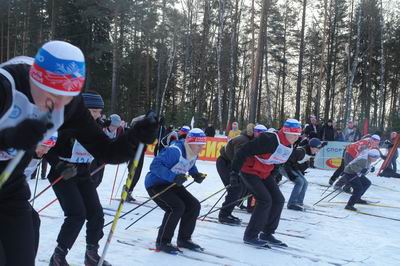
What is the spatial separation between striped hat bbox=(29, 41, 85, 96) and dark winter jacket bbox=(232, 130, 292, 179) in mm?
3728

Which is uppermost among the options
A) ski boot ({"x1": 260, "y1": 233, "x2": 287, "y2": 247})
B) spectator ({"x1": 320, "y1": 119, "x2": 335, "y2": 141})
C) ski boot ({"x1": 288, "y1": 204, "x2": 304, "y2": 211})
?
spectator ({"x1": 320, "y1": 119, "x2": 335, "y2": 141})

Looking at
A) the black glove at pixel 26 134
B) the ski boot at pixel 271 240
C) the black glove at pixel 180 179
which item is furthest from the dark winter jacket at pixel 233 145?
the black glove at pixel 26 134

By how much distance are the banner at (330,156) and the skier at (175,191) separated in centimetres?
1049

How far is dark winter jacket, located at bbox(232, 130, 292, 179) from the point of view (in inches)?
227

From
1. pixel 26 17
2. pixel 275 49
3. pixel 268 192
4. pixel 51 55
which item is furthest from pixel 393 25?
pixel 51 55

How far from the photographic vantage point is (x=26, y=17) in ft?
103

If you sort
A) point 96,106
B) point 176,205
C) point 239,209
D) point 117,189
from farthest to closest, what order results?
point 117,189 < point 239,209 < point 176,205 < point 96,106

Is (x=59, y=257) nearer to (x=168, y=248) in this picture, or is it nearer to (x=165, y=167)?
(x=168, y=248)

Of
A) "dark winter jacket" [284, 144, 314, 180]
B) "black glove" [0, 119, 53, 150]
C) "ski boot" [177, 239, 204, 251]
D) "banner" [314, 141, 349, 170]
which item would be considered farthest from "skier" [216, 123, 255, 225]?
"banner" [314, 141, 349, 170]

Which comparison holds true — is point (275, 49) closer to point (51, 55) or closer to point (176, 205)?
point (176, 205)

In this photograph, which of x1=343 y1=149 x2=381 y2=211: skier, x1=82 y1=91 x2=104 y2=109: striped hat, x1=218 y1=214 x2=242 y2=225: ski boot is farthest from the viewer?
x1=343 y1=149 x2=381 y2=211: skier

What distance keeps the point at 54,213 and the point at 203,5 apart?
1087 inches

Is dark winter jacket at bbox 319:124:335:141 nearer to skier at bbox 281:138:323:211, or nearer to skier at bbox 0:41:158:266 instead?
skier at bbox 281:138:323:211

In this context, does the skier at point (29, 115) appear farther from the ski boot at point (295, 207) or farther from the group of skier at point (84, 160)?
Result: the ski boot at point (295, 207)
